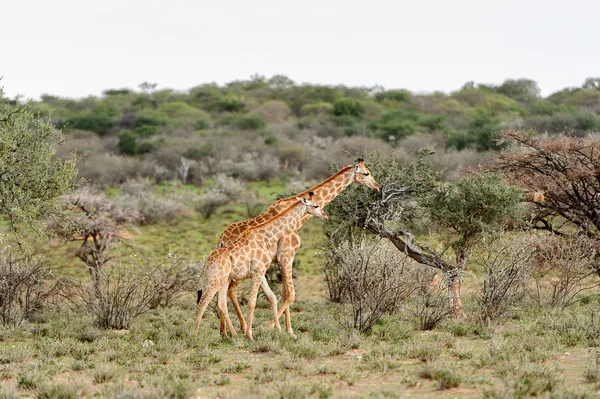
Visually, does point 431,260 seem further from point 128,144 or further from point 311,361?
point 128,144

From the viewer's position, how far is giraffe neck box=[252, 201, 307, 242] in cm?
1098

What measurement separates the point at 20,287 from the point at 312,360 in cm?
668

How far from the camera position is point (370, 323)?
1125 cm

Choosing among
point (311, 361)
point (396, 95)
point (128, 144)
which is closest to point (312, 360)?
point (311, 361)

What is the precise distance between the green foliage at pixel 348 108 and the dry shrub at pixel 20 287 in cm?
5039

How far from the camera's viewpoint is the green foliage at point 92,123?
5644cm

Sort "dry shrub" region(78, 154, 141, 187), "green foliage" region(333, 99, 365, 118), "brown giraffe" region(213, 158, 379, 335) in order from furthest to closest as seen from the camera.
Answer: "green foliage" region(333, 99, 365, 118) → "dry shrub" region(78, 154, 141, 187) → "brown giraffe" region(213, 158, 379, 335)

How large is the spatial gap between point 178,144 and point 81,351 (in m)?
38.0

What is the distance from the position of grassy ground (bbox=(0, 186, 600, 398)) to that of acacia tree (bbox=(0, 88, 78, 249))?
6.53ft

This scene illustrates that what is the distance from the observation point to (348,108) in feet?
208

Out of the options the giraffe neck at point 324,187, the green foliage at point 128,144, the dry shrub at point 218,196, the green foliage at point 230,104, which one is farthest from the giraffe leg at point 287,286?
the green foliage at point 230,104

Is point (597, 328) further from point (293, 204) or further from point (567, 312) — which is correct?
point (293, 204)

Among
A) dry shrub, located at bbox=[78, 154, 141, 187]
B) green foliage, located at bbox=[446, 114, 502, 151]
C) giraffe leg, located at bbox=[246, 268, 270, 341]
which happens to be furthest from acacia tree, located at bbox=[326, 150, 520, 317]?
green foliage, located at bbox=[446, 114, 502, 151]

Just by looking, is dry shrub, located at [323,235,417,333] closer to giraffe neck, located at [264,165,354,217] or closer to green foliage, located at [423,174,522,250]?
giraffe neck, located at [264,165,354,217]
